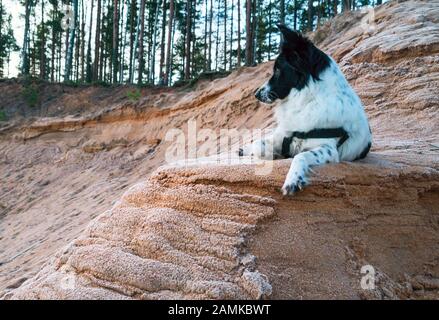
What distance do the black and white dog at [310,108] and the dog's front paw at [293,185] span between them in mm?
584

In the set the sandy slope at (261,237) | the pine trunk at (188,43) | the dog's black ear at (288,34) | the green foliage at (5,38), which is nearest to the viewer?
the sandy slope at (261,237)

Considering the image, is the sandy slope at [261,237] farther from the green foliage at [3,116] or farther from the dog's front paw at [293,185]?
the green foliage at [3,116]

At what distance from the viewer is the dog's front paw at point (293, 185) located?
10.2ft

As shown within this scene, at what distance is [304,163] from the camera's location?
Result: 3270mm

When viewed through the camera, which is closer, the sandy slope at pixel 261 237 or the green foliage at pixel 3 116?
the sandy slope at pixel 261 237

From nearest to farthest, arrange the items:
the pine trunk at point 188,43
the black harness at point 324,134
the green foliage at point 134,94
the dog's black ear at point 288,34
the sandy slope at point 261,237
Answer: the sandy slope at point 261,237 < the dog's black ear at point 288,34 < the black harness at point 324,134 < the green foliage at point 134,94 < the pine trunk at point 188,43

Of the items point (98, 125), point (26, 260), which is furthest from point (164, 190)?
point (98, 125)

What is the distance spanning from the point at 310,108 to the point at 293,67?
430 millimetres

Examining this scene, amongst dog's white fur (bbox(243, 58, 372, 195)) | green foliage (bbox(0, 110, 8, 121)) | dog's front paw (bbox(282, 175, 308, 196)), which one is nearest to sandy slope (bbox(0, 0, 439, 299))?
dog's front paw (bbox(282, 175, 308, 196))

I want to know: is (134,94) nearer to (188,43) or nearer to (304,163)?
(188,43)

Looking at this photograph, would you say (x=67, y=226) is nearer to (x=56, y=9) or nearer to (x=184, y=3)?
(x=184, y=3)

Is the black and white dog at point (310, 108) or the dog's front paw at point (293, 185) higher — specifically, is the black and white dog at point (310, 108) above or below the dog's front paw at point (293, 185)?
above

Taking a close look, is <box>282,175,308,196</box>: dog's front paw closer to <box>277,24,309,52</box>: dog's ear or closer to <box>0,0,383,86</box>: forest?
<box>277,24,309,52</box>: dog's ear

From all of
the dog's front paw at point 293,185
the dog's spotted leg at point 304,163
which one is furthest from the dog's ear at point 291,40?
the dog's front paw at point 293,185
